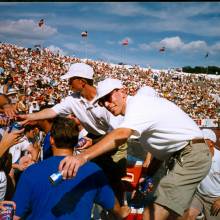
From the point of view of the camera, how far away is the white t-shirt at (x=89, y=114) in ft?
13.5

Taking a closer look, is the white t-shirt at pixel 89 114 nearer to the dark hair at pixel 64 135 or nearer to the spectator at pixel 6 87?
the dark hair at pixel 64 135

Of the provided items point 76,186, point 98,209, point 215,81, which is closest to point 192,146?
point 76,186

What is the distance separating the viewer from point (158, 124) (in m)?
3.01

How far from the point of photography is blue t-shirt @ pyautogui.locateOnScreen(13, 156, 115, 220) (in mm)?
2264

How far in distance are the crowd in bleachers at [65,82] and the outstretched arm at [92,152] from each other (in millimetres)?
10389

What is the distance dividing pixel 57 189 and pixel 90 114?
2.00 meters

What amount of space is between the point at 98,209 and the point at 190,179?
178 centimetres

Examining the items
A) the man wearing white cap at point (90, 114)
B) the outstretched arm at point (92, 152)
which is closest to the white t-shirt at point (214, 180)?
the man wearing white cap at point (90, 114)

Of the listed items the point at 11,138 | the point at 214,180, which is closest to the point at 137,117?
the point at 11,138

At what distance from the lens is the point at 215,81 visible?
197 feet

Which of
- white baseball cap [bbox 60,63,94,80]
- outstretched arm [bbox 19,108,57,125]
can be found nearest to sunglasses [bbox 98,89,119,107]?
white baseball cap [bbox 60,63,94,80]

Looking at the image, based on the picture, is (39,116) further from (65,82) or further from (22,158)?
(65,82)

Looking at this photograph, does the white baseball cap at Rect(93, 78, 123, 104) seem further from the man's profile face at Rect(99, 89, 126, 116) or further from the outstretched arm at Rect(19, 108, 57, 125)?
the outstretched arm at Rect(19, 108, 57, 125)

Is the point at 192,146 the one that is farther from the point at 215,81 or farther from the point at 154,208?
the point at 215,81
